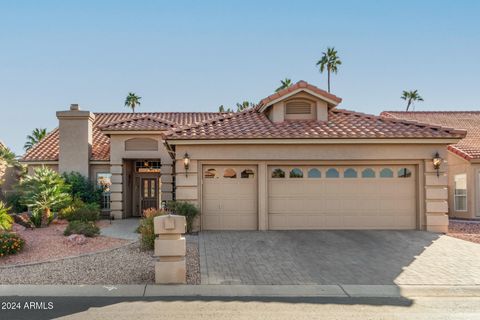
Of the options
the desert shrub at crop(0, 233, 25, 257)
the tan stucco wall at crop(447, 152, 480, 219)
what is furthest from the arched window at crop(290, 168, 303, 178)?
the tan stucco wall at crop(447, 152, 480, 219)

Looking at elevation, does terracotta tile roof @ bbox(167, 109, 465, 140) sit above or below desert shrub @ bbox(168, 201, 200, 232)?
above

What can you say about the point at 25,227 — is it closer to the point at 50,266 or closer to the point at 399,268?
the point at 50,266

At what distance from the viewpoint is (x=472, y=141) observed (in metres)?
21.9

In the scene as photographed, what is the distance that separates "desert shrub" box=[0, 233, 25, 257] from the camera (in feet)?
36.1

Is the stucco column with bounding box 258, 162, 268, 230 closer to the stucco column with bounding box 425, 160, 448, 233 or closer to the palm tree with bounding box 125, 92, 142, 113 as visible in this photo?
the stucco column with bounding box 425, 160, 448, 233

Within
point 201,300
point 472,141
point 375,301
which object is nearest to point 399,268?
point 375,301

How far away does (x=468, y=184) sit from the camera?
20094 mm

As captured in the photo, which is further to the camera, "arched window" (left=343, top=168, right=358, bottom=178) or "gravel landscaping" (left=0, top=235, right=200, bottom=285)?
"arched window" (left=343, top=168, right=358, bottom=178)

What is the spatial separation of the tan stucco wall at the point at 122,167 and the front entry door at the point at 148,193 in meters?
1.58

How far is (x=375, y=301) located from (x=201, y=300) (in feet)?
10.7

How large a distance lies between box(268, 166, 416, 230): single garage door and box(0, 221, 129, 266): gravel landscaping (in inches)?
224

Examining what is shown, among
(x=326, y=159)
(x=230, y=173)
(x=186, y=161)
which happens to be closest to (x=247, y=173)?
(x=230, y=173)

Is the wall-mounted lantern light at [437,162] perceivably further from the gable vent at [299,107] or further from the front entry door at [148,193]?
the front entry door at [148,193]

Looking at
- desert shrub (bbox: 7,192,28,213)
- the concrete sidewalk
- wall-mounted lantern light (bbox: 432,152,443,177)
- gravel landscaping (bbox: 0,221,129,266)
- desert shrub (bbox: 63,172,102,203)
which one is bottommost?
the concrete sidewalk
